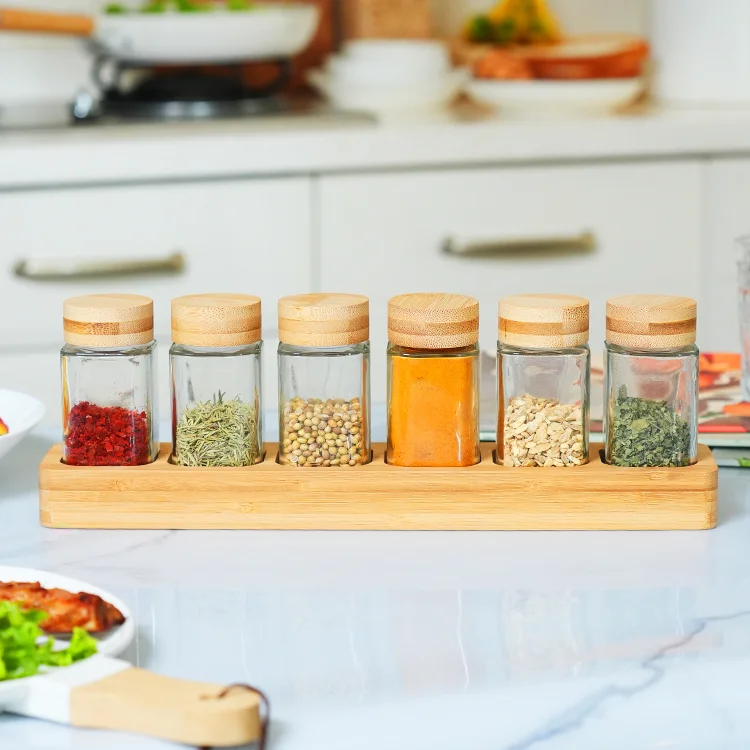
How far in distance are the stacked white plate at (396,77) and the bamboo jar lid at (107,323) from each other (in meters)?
1.52

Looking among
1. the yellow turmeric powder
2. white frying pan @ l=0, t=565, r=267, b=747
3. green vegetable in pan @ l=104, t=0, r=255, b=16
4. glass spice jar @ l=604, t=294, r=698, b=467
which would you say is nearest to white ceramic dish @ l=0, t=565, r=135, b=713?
white frying pan @ l=0, t=565, r=267, b=747

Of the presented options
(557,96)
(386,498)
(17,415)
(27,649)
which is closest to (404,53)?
(557,96)

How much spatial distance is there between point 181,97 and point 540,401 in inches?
63.1

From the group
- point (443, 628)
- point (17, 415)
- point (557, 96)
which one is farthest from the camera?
point (557, 96)

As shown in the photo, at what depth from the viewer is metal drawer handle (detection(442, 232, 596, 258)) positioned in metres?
2.21

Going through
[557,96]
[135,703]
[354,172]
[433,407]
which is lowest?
[135,703]

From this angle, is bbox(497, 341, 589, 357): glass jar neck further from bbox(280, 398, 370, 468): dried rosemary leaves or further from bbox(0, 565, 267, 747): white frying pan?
bbox(0, 565, 267, 747): white frying pan

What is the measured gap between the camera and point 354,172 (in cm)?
216

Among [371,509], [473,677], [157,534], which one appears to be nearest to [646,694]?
[473,677]

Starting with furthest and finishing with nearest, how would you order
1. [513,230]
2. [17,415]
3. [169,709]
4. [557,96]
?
[557,96]
[513,230]
[17,415]
[169,709]

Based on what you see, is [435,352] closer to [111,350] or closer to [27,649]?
[111,350]

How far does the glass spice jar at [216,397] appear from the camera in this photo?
0.98 m

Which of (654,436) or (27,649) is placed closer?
(27,649)

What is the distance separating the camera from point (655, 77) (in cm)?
261
